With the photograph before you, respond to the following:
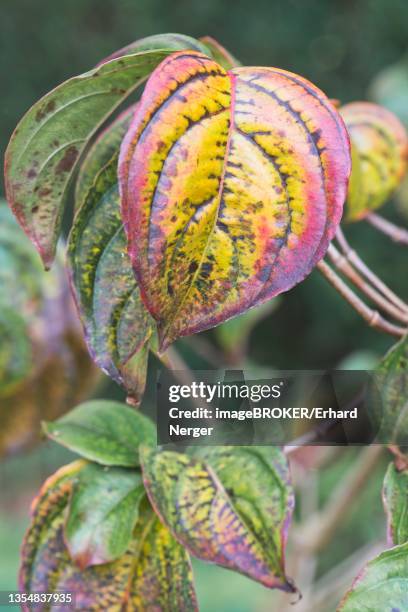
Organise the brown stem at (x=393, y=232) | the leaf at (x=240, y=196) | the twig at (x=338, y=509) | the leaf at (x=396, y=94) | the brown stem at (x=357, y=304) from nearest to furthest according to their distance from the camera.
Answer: the leaf at (x=240, y=196), the brown stem at (x=357, y=304), the brown stem at (x=393, y=232), the twig at (x=338, y=509), the leaf at (x=396, y=94)

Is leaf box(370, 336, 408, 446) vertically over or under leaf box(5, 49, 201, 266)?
under

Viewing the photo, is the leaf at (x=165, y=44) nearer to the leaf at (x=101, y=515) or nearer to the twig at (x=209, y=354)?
the leaf at (x=101, y=515)

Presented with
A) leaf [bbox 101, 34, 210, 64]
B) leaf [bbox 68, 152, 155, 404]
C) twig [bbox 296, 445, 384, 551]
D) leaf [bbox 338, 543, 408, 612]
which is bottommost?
leaf [bbox 338, 543, 408, 612]

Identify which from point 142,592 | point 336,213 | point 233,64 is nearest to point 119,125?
point 233,64

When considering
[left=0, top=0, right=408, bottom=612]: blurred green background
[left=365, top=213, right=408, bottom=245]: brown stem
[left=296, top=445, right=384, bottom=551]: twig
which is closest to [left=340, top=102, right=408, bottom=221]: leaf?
[left=365, top=213, right=408, bottom=245]: brown stem

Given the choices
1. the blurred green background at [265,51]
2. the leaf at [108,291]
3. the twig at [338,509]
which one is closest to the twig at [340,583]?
the twig at [338,509]

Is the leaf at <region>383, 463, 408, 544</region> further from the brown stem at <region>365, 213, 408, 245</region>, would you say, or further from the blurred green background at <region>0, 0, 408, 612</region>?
the blurred green background at <region>0, 0, 408, 612</region>

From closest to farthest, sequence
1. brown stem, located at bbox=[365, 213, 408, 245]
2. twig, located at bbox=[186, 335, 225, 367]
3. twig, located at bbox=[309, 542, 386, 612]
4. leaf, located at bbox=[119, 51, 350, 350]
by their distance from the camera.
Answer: leaf, located at bbox=[119, 51, 350, 350] < brown stem, located at bbox=[365, 213, 408, 245] < twig, located at bbox=[309, 542, 386, 612] < twig, located at bbox=[186, 335, 225, 367]
